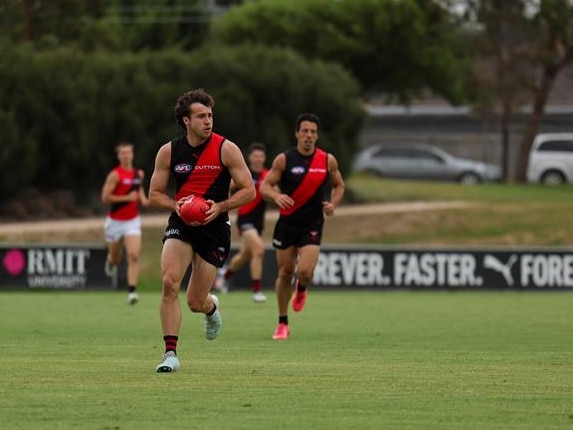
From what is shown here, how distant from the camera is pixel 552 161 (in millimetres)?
56688

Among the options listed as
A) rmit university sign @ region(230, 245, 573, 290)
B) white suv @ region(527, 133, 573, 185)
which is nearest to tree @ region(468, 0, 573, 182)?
white suv @ region(527, 133, 573, 185)

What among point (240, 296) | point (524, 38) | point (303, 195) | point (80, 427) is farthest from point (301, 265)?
point (524, 38)

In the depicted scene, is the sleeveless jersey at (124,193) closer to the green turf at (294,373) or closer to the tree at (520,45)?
the green turf at (294,373)

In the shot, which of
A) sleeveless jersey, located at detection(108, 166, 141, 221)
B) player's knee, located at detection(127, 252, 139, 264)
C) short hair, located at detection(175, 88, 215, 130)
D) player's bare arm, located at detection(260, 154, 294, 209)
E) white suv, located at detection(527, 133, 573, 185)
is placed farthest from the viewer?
white suv, located at detection(527, 133, 573, 185)

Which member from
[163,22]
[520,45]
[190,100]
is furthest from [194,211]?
[163,22]

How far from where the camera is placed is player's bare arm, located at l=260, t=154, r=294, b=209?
16.3 m

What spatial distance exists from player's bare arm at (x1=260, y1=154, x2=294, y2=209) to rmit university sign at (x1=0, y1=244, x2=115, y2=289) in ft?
44.9

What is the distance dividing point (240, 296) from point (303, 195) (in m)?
10.8

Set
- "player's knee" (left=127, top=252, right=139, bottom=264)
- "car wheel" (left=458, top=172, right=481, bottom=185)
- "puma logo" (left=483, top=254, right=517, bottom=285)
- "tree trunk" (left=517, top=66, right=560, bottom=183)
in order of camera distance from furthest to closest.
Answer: "car wheel" (left=458, top=172, right=481, bottom=185), "tree trunk" (left=517, top=66, right=560, bottom=183), "puma logo" (left=483, top=254, right=517, bottom=285), "player's knee" (left=127, top=252, right=139, bottom=264)

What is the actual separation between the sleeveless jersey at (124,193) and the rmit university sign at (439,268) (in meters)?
6.87

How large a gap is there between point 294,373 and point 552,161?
45972 millimetres

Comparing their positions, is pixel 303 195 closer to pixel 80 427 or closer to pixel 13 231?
pixel 80 427

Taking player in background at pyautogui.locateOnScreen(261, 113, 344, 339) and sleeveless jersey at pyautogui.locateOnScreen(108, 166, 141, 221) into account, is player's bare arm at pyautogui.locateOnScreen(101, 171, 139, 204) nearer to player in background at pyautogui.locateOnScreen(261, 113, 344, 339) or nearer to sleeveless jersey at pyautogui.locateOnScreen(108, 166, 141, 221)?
sleeveless jersey at pyautogui.locateOnScreen(108, 166, 141, 221)

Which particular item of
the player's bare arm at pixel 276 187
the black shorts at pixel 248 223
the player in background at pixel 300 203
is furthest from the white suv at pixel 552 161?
the player's bare arm at pixel 276 187
